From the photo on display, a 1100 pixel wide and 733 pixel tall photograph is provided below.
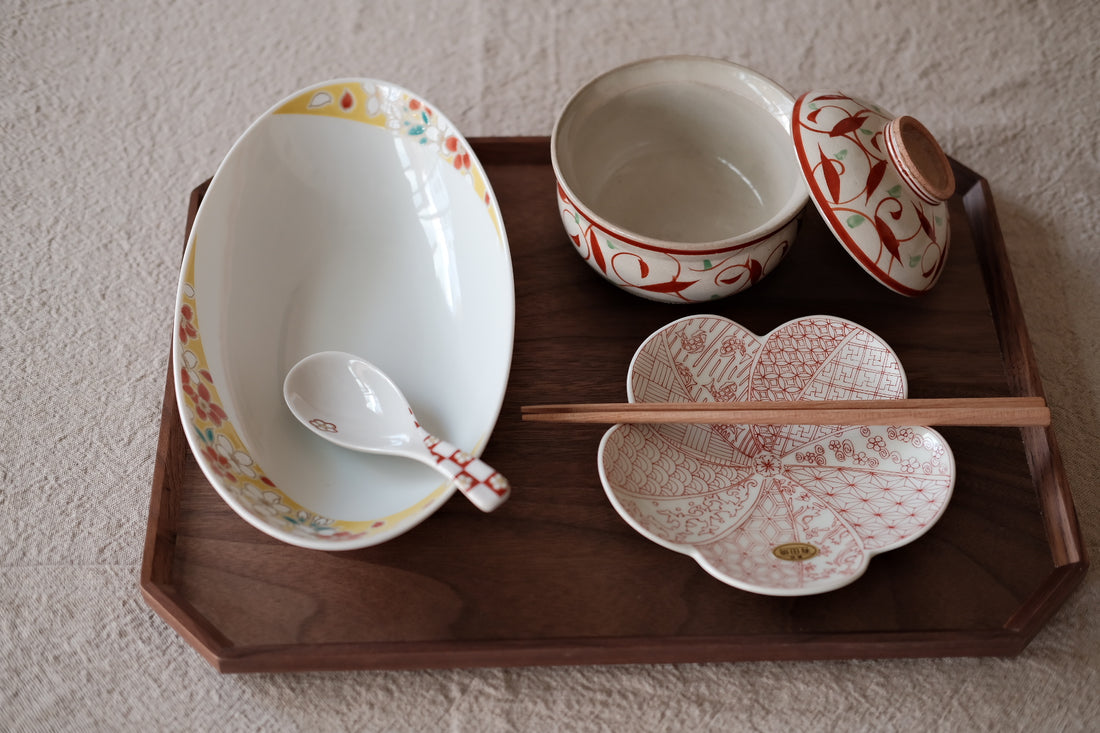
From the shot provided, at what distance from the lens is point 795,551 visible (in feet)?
1.74

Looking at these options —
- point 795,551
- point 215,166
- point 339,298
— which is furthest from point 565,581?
point 215,166

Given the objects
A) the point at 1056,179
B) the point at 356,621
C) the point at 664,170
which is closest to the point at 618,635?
the point at 356,621

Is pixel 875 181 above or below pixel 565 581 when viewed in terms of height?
above

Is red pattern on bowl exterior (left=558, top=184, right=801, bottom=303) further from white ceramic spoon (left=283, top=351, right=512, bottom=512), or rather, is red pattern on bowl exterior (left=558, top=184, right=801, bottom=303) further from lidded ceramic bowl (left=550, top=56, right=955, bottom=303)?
white ceramic spoon (left=283, top=351, right=512, bottom=512)

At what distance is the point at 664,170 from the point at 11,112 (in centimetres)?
61

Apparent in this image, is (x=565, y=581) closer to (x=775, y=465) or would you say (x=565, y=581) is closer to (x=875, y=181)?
(x=775, y=465)

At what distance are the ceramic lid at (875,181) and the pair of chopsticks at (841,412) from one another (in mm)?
91

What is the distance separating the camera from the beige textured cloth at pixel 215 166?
544 mm

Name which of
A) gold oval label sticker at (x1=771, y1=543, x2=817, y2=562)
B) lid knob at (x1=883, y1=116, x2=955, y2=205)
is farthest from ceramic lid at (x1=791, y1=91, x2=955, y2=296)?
gold oval label sticker at (x1=771, y1=543, x2=817, y2=562)

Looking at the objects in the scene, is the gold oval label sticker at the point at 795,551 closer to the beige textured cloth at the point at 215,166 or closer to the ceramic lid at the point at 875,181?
the beige textured cloth at the point at 215,166

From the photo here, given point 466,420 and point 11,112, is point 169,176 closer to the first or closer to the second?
point 11,112

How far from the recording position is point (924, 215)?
0.59 metres

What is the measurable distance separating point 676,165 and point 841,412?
0.83 ft

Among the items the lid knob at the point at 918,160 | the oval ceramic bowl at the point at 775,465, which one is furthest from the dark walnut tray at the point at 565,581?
the lid knob at the point at 918,160
